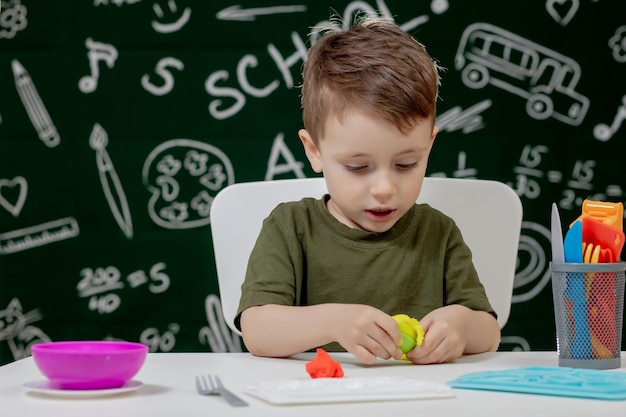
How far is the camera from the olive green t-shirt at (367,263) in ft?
4.39

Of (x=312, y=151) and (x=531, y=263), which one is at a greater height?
(x=312, y=151)

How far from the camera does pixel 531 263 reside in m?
2.30

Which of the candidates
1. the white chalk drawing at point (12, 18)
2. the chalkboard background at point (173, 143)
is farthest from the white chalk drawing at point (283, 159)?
the white chalk drawing at point (12, 18)

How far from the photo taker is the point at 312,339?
110 centimetres

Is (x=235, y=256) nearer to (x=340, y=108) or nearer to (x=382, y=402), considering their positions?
(x=340, y=108)

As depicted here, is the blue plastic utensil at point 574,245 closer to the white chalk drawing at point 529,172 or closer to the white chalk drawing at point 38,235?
the white chalk drawing at point 529,172

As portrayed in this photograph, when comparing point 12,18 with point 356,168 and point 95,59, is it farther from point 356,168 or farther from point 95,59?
point 356,168

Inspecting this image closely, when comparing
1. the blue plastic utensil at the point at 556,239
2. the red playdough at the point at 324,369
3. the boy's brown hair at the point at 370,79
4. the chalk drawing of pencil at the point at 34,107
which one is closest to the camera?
the red playdough at the point at 324,369

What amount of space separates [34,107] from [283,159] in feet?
2.17

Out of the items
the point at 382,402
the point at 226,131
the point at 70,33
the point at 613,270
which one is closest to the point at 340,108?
the point at 613,270

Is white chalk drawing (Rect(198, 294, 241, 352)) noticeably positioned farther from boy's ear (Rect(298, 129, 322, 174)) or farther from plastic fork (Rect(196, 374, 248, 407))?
plastic fork (Rect(196, 374, 248, 407))

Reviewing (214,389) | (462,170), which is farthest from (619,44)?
(214,389)

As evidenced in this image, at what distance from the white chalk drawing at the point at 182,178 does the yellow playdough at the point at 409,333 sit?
130cm

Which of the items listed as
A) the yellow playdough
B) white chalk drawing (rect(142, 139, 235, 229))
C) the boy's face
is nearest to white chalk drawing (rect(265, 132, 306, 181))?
white chalk drawing (rect(142, 139, 235, 229))
